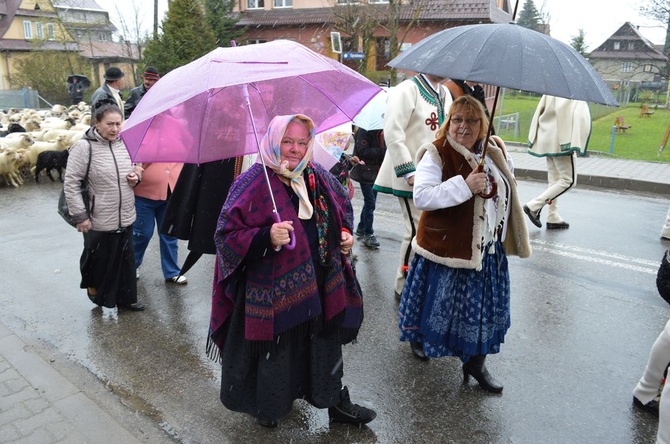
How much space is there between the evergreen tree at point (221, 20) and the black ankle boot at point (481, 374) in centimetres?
2729

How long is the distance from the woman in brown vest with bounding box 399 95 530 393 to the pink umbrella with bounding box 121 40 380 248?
597mm

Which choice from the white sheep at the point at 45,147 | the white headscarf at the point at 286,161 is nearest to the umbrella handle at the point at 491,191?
the white headscarf at the point at 286,161

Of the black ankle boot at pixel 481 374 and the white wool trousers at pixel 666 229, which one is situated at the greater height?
the white wool trousers at pixel 666 229

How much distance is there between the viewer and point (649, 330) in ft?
15.3

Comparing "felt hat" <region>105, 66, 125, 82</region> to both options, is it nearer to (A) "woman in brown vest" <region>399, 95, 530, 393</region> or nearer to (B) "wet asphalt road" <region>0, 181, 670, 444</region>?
(B) "wet asphalt road" <region>0, 181, 670, 444</region>

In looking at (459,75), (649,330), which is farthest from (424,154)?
(649,330)

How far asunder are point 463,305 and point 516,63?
153 cm

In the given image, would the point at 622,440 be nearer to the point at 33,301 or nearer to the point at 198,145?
the point at 198,145

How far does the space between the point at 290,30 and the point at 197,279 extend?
28.7m

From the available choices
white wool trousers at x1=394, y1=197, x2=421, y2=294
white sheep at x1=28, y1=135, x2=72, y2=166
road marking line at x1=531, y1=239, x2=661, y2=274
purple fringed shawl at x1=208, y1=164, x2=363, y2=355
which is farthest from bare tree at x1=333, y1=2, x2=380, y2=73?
purple fringed shawl at x1=208, y1=164, x2=363, y2=355

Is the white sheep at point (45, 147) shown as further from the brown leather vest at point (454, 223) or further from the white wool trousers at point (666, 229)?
the white wool trousers at point (666, 229)

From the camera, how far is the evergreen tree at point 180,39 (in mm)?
23931

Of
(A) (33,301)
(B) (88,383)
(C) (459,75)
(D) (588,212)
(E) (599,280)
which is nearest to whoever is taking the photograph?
(C) (459,75)

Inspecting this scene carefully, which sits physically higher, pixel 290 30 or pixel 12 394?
pixel 290 30
